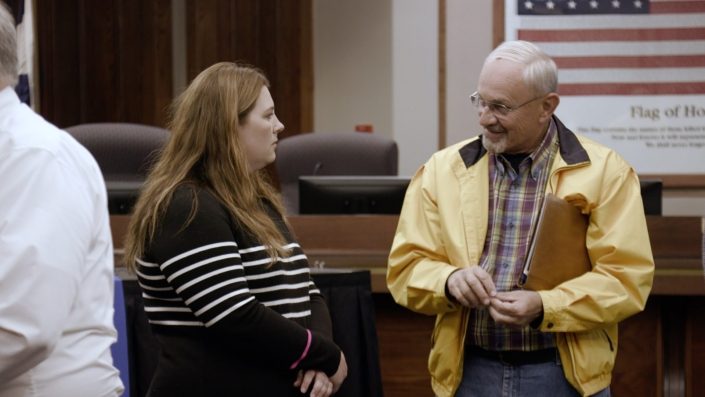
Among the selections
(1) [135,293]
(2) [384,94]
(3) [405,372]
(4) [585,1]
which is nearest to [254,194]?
(1) [135,293]

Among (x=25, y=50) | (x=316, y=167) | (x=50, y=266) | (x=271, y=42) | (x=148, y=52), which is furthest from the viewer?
(x=148, y=52)

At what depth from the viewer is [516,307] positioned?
2.14 m

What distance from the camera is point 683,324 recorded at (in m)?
3.40

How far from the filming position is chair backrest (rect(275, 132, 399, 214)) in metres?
4.62

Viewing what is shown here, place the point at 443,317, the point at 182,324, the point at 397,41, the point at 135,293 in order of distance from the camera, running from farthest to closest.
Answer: the point at 397,41 < the point at 135,293 < the point at 443,317 < the point at 182,324

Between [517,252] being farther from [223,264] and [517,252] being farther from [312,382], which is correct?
[223,264]

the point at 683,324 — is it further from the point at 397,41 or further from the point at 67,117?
the point at 67,117

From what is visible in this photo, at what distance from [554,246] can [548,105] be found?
32 cm

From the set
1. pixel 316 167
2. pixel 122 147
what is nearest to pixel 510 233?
pixel 316 167

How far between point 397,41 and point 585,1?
1.10 m

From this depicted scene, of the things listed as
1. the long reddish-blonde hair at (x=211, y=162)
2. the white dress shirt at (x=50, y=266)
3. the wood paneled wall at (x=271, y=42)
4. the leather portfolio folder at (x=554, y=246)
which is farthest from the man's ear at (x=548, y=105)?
the wood paneled wall at (x=271, y=42)

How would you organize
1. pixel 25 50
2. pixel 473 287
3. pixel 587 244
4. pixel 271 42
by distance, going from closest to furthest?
pixel 473 287 < pixel 587 244 < pixel 25 50 < pixel 271 42

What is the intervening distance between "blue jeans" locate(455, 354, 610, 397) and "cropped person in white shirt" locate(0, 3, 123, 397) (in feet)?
2.68

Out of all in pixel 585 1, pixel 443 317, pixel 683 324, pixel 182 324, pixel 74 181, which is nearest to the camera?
pixel 74 181
